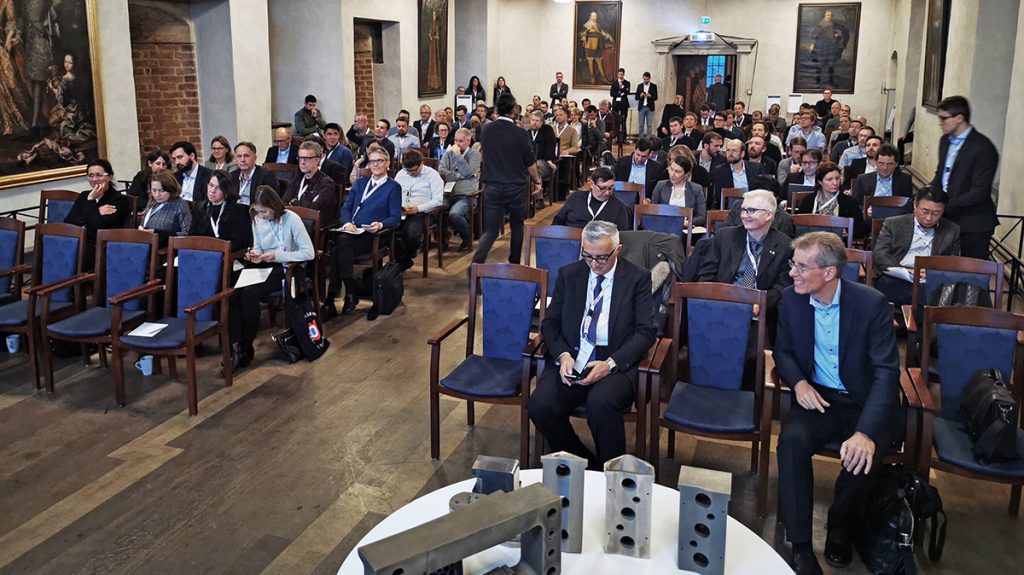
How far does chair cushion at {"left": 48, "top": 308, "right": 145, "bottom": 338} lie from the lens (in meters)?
5.32

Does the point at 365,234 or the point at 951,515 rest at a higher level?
the point at 365,234

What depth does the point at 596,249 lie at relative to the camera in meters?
4.05

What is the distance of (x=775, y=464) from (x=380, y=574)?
10.8 feet

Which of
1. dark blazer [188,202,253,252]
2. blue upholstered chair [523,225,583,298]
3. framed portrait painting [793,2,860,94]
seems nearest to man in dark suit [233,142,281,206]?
dark blazer [188,202,253,252]

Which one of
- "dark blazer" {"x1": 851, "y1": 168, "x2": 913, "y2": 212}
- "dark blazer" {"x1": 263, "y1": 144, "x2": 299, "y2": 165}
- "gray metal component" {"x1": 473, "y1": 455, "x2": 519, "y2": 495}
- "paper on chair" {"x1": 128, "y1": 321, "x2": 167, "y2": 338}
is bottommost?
"paper on chair" {"x1": 128, "y1": 321, "x2": 167, "y2": 338}

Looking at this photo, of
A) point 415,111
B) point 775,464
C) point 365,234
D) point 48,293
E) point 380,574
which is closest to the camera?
point 380,574

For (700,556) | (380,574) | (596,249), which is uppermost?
(596,249)

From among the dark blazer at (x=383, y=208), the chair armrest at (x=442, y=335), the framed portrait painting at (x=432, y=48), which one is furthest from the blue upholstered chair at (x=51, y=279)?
the framed portrait painting at (x=432, y=48)

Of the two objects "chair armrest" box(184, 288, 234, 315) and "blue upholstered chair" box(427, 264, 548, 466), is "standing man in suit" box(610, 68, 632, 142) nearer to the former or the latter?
"chair armrest" box(184, 288, 234, 315)

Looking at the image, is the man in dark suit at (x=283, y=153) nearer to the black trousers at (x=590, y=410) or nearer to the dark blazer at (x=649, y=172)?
the dark blazer at (x=649, y=172)

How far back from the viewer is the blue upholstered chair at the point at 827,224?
606cm

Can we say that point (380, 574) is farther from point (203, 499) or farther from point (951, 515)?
point (951, 515)

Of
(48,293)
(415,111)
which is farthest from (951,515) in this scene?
(415,111)

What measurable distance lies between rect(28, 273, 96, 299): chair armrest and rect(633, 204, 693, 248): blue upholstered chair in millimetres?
3853
